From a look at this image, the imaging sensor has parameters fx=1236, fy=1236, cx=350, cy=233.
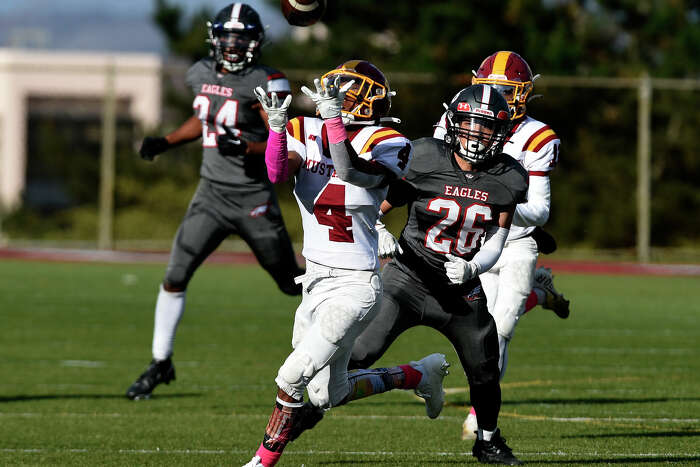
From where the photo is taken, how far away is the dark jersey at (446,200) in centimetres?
564

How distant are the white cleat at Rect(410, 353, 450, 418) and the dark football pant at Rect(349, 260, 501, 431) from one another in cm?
23

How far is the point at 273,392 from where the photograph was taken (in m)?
8.09

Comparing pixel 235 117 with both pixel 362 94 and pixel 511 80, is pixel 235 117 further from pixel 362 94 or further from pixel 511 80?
pixel 362 94

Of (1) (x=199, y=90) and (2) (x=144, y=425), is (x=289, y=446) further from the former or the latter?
(1) (x=199, y=90)

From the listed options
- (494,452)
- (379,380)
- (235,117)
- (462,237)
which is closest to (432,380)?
(379,380)

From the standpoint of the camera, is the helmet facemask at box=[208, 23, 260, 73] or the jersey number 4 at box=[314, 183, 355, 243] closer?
the jersey number 4 at box=[314, 183, 355, 243]

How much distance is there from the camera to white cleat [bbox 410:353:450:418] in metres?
5.90

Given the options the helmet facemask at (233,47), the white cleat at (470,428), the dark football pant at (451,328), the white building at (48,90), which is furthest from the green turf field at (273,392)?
the white building at (48,90)

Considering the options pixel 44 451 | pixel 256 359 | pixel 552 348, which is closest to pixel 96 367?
pixel 256 359

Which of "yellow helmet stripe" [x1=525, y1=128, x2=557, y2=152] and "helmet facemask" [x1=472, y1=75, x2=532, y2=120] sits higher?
"helmet facemask" [x1=472, y1=75, x2=532, y2=120]

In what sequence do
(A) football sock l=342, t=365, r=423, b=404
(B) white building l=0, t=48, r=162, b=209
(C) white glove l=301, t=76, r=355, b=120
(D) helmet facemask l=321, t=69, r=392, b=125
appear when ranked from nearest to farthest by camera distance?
(C) white glove l=301, t=76, r=355, b=120 < (D) helmet facemask l=321, t=69, r=392, b=125 < (A) football sock l=342, t=365, r=423, b=404 < (B) white building l=0, t=48, r=162, b=209

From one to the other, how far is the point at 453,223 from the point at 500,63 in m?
1.37

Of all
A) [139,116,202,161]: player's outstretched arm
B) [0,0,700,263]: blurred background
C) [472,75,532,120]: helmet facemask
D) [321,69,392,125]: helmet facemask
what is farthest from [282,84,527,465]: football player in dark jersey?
[0,0,700,263]: blurred background

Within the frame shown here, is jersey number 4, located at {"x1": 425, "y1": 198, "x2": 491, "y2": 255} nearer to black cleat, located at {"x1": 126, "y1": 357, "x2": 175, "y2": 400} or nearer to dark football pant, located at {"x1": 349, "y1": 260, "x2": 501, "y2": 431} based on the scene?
dark football pant, located at {"x1": 349, "y1": 260, "x2": 501, "y2": 431}
